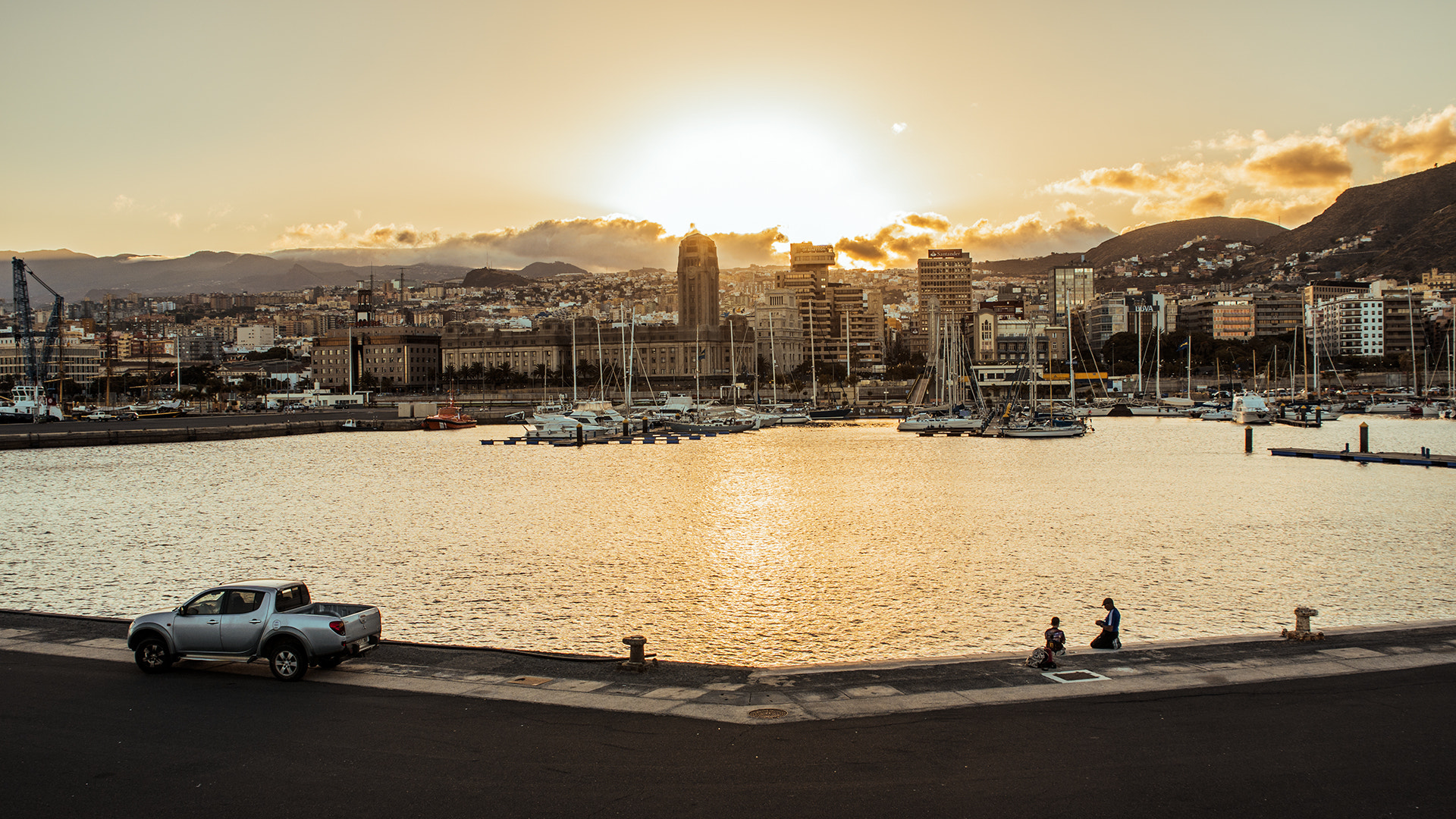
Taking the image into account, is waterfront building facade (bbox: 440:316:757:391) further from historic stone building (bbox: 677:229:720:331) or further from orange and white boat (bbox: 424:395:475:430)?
orange and white boat (bbox: 424:395:475:430)

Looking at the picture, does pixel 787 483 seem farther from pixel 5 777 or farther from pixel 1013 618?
pixel 5 777

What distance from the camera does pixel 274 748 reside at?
30.5 feet

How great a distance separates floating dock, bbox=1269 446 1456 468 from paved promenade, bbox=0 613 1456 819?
3915 cm

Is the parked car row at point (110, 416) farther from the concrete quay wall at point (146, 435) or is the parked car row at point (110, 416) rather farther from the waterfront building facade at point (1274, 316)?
the waterfront building facade at point (1274, 316)

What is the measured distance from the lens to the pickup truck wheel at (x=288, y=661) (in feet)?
37.6

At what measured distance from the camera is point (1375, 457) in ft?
156

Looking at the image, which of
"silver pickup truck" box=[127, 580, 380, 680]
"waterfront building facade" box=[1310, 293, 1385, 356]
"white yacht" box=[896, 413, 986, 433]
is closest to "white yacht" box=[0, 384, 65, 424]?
"white yacht" box=[896, 413, 986, 433]

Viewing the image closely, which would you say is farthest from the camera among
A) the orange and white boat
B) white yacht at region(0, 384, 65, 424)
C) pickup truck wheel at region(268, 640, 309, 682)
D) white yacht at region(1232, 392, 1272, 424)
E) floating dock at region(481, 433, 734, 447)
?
white yacht at region(0, 384, 65, 424)

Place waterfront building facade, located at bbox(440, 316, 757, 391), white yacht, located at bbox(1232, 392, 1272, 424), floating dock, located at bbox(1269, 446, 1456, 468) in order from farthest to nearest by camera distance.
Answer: waterfront building facade, located at bbox(440, 316, 757, 391), white yacht, located at bbox(1232, 392, 1272, 424), floating dock, located at bbox(1269, 446, 1456, 468)

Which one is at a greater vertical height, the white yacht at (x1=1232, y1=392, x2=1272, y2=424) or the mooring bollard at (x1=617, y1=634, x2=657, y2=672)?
the white yacht at (x1=1232, y1=392, x2=1272, y2=424)

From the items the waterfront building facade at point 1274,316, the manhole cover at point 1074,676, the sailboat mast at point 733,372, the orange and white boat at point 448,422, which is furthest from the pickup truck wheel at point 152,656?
the waterfront building facade at point 1274,316

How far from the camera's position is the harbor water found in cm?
1673

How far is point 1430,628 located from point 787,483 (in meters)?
29.5

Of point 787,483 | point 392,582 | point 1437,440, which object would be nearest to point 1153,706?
point 392,582
